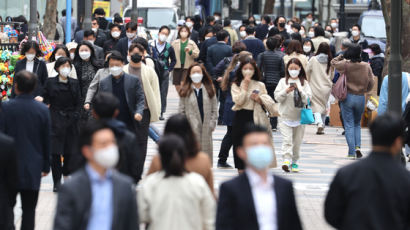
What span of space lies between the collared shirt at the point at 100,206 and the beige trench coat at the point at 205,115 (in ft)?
19.7

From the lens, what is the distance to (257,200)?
627 cm

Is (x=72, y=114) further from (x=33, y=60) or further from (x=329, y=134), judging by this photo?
(x=329, y=134)

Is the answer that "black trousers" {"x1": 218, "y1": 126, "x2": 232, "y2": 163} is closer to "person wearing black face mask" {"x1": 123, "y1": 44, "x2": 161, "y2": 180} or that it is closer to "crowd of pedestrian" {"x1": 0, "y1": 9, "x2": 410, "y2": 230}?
"crowd of pedestrian" {"x1": 0, "y1": 9, "x2": 410, "y2": 230}

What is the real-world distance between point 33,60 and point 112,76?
2.25 metres

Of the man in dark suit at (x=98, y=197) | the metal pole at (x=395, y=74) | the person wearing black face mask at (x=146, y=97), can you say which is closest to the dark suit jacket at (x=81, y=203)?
the man in dark suit at (x=98, y=197)

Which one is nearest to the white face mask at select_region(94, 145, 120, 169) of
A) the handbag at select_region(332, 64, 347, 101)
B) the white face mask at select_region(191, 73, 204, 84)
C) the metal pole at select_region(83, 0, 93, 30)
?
the white face mask at select_region(191, 73, 204, 84)

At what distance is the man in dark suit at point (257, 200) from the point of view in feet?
20.5

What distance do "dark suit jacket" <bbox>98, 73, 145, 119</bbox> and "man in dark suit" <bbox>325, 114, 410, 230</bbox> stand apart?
5.56 metres

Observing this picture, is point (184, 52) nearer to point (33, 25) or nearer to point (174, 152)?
point (33, 25)

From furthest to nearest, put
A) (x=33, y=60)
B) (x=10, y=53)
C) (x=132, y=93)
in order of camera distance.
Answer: (x=10, y=53), (x=33, y=60), (x=132, y=93)

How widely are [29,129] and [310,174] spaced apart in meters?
6.23

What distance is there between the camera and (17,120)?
361 inches

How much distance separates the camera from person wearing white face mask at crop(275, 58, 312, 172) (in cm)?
1387

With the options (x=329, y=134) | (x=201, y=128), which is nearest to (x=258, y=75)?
(x=201, y=128)
